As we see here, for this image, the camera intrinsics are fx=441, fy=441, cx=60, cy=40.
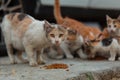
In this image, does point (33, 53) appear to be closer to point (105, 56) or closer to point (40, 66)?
point (40, 66)

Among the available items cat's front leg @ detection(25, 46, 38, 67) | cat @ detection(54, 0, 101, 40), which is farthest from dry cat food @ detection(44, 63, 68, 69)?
cat @ detection(54, 0, 101, 40)

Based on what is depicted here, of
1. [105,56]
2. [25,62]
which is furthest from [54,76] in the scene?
[105,56]

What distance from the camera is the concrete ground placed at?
5.92 meters

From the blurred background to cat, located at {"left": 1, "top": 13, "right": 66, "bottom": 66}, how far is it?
9.41ft

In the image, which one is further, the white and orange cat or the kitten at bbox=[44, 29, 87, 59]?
the kitten at bbox=[44, 29, 87, 59]

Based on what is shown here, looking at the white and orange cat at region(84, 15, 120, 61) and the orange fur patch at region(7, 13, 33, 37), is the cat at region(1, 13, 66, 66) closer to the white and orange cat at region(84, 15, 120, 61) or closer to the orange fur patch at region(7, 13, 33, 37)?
the orange fur patch at region(7, 13, 33, 37)

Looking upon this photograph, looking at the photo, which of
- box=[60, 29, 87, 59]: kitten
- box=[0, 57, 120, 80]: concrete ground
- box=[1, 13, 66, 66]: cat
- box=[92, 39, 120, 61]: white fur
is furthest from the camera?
box=[60, 29, 87, 59]: kitten

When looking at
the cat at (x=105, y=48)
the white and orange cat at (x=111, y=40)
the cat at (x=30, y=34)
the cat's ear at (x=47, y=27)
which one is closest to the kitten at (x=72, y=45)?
the cat at (x=105, y=48)

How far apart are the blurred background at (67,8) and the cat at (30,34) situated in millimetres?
2867

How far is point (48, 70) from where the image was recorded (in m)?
6.40

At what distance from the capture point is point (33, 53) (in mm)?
6770

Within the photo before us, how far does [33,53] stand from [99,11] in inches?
174

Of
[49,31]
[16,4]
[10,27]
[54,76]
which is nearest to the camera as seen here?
[54,76]

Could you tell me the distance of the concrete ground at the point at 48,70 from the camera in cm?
592
